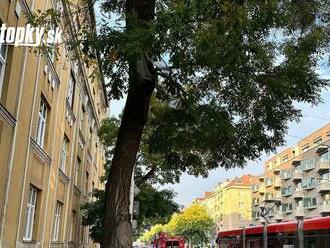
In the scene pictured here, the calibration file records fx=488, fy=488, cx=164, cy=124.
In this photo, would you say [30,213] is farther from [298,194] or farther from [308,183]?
[298,194]

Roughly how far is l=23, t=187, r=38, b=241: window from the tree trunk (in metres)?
8.81

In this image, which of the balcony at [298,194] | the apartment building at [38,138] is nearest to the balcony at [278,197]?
the balcony at [298,194]

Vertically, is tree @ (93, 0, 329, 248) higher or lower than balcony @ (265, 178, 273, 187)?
lower

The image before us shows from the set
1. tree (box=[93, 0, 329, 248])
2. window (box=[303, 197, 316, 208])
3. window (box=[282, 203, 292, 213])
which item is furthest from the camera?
window (box=[282, 203, 292, 213])

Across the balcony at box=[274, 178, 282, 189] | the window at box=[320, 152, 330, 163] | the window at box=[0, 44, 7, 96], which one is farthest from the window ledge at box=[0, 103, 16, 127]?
the balcony at box=[274, 178, 282, 189]

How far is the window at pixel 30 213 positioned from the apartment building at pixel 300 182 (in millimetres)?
→ 59536

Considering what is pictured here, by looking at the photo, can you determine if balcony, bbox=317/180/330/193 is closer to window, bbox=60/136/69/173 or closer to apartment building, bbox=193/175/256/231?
apartment building, bbox=193/175/256/231

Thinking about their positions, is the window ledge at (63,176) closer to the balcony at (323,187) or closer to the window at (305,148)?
the balcony at (323,187)

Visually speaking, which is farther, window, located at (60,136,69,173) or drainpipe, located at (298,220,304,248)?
window, located at (60,136,69,173)

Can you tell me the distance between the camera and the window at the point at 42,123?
1806cm

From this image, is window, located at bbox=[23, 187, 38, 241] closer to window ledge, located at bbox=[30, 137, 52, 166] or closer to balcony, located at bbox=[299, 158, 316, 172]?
window ledge, located at bbox=[30, 137, 52, 166]

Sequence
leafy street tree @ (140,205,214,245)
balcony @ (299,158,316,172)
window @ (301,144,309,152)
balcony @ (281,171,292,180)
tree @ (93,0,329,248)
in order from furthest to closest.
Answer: leafy street tree @ (140,205,214,245) → balcony @ (281,171,292,180) → window @ (301,144,309,152) → balcony @ (299,158,316,172) → tree @ (93,0,329,248)

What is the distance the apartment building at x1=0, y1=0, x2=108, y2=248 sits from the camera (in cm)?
1261

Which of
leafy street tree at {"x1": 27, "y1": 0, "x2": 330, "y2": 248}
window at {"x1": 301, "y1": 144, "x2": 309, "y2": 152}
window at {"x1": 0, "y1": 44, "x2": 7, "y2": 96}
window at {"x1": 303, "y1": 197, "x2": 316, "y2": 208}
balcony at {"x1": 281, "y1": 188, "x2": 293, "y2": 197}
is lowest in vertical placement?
leafy street tree at {"x1": 27, "y1": 0, "x2": 330, "y2": 248}
